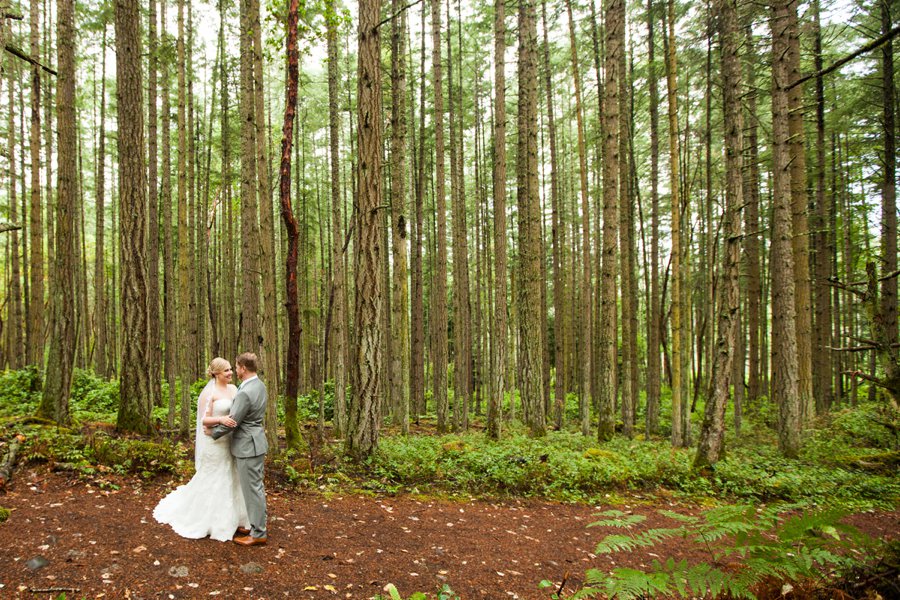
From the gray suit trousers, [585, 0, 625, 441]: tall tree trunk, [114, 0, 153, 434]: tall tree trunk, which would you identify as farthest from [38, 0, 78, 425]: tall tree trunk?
[585, 0, 625, 441]: tall tree trunk

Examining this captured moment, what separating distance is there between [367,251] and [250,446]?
3474 mm

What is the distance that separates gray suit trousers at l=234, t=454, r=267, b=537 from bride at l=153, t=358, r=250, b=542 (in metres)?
0.18

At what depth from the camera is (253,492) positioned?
4.42m

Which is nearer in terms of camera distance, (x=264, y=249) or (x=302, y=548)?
(x=302, y=548)

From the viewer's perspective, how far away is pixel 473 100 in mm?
17578

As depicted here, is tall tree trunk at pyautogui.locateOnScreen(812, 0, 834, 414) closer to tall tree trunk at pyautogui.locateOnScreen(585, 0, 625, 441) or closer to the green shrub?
→ tall tree trunk at pyautogui.locateOnScreen(585, 0, 625, 441)

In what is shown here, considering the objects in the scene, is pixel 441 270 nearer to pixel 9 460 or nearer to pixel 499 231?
pixel 499 231

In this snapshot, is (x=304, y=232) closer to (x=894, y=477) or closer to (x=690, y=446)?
(x=690, y=446)

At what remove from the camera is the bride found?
4414 millimetres

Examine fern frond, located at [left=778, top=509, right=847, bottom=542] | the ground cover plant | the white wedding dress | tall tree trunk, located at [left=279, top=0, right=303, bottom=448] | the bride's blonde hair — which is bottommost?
the ground cover plant

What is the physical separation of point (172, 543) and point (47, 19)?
16903 millimetres

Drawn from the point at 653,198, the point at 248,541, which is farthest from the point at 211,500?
the point at 653,198

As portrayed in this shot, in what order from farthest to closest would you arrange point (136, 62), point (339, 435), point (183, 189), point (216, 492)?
point (339, 435) → point (183, 189) → point (136, 62) → point (216, 492)

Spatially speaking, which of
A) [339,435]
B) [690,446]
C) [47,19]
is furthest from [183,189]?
A: [690,446]
